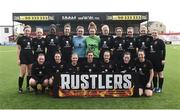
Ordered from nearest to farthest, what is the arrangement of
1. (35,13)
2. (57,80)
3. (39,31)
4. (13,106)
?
(13,106), (57,80), (39,31), (35,13)

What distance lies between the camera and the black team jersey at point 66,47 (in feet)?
28.9

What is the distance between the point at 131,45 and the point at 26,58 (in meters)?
2.30

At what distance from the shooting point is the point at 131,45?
8906 millimetres

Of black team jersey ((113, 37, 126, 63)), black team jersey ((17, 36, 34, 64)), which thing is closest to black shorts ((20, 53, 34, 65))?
black team jersey ((17, 36, 34, 64))

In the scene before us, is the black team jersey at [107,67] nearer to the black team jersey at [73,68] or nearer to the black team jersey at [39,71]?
the black team jersey at [73,68]

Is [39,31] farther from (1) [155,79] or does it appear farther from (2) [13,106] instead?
(1) [155,79]

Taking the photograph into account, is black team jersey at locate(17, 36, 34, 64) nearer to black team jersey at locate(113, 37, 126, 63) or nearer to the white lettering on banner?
the white lettering on banner

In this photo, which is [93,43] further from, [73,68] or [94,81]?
[94,81]

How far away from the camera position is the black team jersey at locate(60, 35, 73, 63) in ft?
28.9

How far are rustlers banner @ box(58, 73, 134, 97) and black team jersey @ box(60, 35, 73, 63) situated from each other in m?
0.78

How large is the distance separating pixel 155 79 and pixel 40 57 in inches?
105

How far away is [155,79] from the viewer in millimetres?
9250

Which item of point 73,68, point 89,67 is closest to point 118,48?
point 89,67

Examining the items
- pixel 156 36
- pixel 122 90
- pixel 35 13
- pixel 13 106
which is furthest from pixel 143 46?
pixel 35 13
